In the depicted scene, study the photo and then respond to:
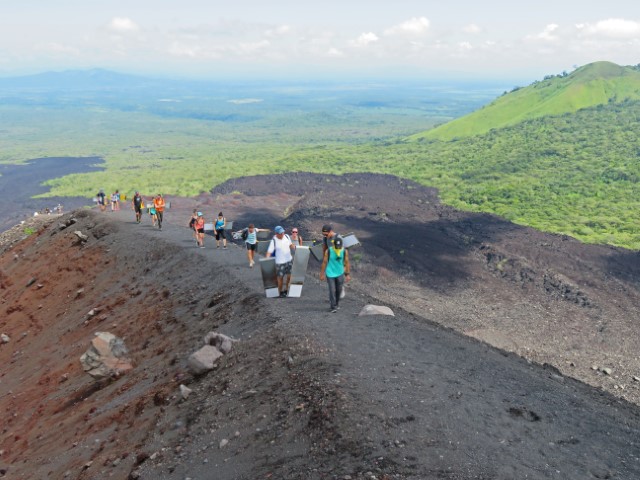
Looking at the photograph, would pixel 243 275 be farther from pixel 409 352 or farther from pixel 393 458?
pixel 393 458

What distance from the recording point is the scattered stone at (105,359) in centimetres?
1306

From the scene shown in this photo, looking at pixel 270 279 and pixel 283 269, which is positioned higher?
pixel 283 269

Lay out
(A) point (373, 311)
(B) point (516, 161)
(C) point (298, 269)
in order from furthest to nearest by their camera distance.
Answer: (B) point (516, 161)
(C) point (298, 269)
(A) point (373, 311)

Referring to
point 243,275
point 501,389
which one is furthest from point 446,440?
point 243,275

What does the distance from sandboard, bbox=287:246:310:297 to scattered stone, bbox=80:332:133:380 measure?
4.51 metres

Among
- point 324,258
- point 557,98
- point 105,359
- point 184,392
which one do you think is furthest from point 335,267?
point 557,98

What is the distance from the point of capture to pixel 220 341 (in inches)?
472

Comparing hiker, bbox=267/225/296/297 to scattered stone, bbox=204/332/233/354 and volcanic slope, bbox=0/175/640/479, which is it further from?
scattered stone, bbox=204/332/233/354

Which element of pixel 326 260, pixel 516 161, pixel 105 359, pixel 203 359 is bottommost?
pixel 516 161

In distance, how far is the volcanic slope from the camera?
802 centimetres

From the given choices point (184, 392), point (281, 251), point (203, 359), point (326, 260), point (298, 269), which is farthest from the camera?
point (298, 269)

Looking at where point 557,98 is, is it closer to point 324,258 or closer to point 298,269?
point 298,269

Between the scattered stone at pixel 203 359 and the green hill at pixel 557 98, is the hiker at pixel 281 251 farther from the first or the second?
the green hill at pixel 557 98

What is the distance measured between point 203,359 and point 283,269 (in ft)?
12.9
